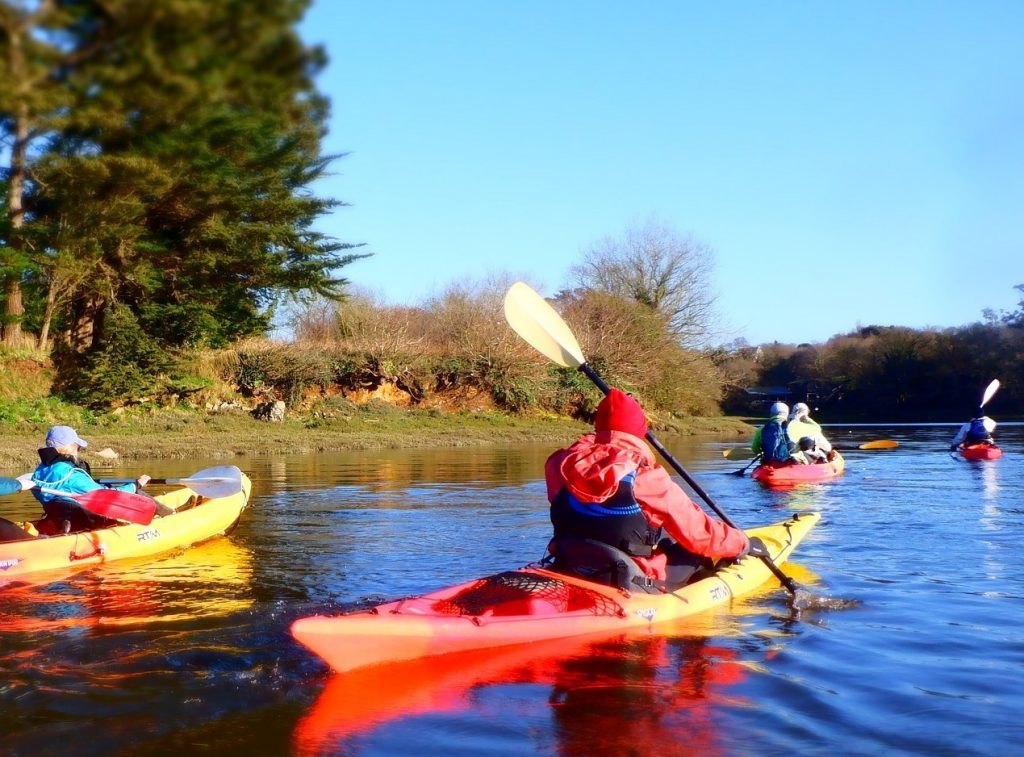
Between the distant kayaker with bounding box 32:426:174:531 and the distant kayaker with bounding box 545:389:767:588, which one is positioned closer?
the distant kayaker with bounding box 545:389:767:588

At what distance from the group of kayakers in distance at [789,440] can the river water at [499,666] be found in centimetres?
446

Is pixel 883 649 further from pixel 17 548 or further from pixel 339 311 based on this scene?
pixel 339 311

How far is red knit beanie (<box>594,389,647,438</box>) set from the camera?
5.16 m

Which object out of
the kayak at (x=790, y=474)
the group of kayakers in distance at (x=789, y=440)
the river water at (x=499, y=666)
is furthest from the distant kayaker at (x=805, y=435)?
the river water at (x=499, y=666)

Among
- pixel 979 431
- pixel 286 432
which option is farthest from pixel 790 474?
pixel 286 432

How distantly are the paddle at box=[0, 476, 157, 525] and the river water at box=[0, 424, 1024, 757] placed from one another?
43 centimetres

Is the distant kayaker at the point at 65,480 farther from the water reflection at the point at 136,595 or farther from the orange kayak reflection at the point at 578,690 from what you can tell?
the orange kayak reflection at the point at 578,690

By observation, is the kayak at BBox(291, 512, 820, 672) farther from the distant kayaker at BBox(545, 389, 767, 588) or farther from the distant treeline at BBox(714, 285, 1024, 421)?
the distant treeline at BBox(714, 285, 1024, 421)

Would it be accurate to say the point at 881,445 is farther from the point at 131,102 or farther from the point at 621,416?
the point at 131,102

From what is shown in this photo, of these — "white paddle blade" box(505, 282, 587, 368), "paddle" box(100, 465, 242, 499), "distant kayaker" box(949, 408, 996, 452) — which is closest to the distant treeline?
"distant kayaker" box(949, 408, 996, 452)

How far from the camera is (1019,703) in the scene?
430 centimetres

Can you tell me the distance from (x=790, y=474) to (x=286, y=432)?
37.9 ft

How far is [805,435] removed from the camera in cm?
1409

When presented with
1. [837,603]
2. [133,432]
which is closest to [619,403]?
[837,603]
